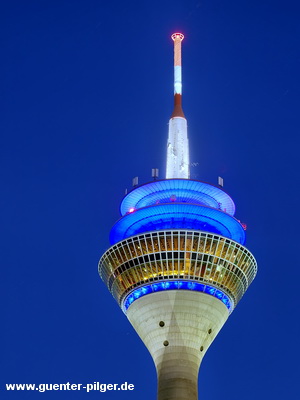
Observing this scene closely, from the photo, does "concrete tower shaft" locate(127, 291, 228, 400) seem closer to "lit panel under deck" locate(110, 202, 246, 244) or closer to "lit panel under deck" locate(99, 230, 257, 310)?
"lit panel under deck" locate(99, 230, 257, 310)

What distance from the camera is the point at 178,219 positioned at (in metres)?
98.8

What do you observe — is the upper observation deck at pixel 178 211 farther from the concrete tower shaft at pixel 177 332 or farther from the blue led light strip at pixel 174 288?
the concrete tower shaft at pixel 177 332

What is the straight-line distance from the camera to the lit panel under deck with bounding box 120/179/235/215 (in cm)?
9969

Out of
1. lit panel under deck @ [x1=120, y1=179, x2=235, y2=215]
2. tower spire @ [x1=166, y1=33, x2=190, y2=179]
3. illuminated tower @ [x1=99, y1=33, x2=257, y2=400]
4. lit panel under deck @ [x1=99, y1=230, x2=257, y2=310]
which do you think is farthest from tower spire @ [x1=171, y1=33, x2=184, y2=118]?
lit panel under deck @ [x1=99, y1=230, x2=257, y2=310]

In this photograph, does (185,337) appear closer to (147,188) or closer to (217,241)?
(217,241)

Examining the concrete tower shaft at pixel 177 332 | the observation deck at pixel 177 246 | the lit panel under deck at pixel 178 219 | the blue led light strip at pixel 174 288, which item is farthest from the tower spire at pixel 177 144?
the concrete tower shaft at pixel 177 332

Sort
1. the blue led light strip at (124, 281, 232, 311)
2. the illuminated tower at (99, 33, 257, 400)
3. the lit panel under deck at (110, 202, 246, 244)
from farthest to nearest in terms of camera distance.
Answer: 1. the lit panel under deck at (110, 202, 246, 244)
2. the blue led light strip at (124, 281, 232, 311)
3. the illuminated tower at (99, 33, 257, 400)

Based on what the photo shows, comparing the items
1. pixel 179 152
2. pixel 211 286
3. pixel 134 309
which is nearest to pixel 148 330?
pixel 134 309

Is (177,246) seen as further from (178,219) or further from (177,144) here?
(177,144)

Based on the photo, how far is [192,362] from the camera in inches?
3647

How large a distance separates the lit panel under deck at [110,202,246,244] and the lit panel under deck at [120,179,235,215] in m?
2.05

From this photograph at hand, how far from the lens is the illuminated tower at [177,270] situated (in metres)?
93.4

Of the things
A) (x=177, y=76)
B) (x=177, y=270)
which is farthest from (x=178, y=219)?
(x=177, y=76)

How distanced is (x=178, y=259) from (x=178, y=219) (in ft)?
18.9
